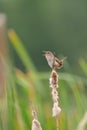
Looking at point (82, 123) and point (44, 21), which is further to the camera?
point (44, 21)

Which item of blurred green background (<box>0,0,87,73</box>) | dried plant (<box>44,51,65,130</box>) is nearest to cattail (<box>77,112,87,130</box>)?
dried plant (<box>44,51,65,130</box>)

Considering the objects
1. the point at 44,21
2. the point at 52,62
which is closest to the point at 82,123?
the point at 52,62

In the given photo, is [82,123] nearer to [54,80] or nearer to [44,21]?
[54,80]

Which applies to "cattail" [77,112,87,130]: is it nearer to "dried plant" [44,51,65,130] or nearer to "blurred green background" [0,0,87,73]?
"dried plant" [44,51,65,130]

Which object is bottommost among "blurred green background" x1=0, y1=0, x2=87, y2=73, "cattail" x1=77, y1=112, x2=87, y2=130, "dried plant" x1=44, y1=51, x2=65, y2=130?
"blurred green background" x1=0, y1=0, x2=87, y2=73

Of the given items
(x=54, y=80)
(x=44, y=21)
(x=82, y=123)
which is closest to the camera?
(x=54, y=80)

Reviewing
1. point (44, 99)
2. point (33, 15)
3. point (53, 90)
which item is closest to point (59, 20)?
point (33, 15)

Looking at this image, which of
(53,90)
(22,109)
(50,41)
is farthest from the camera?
(50,41)

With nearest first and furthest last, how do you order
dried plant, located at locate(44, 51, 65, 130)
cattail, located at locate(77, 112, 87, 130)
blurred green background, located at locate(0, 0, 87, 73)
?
1. dried plant, located at locate(44, 51, 65, 130)
2. cattail, located at locate(77, 112, 87, 130)
3. blurred green background, located at locate(0, 0, 87, 73)

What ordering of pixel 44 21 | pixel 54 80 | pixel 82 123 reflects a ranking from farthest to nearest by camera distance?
pixel 44 21, pixel 82 123, pixel 54 80

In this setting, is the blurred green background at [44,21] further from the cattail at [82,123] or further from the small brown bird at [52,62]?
the small brown bird at [52,62]

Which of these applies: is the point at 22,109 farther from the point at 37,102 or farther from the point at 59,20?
the point at 59,20
